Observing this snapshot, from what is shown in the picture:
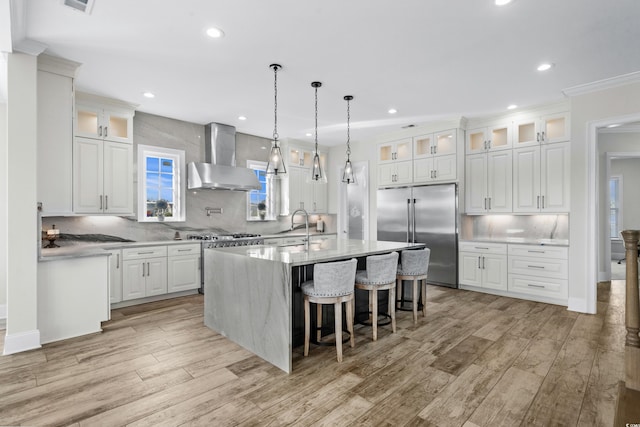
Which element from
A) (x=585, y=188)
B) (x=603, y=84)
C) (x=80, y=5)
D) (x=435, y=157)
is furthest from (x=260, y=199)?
(x=603, y=84)

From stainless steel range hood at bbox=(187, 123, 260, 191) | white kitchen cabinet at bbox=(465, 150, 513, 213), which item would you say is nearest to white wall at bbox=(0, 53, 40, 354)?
stainless steel range hood at bbox=(187, 123, 260, 191)

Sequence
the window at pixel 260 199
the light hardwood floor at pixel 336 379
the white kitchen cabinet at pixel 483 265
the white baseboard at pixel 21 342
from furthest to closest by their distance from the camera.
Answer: the window at pixel 260 199 → the white kitchen cabinet at pixel 483 265 → the white baseboard at pixel 21 342 → the light hardwood floor at pixel 336 379

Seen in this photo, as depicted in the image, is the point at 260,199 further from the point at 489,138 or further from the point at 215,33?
the point at 489,138

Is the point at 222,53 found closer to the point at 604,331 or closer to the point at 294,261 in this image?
the point at 294,261

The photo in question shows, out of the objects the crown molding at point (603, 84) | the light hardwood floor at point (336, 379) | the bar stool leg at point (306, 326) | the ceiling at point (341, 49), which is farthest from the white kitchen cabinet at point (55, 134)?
the crown molding at point (603, 84)

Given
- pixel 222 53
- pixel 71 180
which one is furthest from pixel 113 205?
pixel 222 53

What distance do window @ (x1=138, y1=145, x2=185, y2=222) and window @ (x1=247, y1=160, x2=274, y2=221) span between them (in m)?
1.33

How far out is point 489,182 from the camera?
5230 millimetres

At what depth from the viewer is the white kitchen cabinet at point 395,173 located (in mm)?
5996

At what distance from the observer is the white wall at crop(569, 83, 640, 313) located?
13.0 ft

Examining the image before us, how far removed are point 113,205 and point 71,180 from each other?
97cm

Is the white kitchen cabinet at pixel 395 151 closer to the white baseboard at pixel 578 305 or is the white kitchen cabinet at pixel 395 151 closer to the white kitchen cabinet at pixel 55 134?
the white baseboard at pixel 578 305

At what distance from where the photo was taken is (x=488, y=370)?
262 centimetres

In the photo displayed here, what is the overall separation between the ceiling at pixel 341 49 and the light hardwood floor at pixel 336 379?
2806 mm
